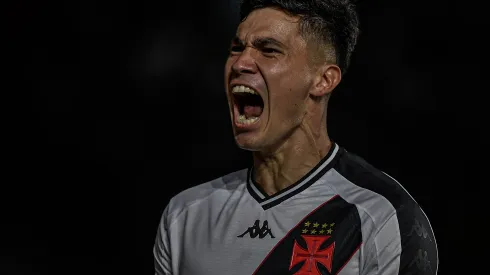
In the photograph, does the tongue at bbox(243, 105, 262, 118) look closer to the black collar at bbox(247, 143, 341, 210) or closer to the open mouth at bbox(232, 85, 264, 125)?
the open mouth at bbox(232, 85, 264, 125)

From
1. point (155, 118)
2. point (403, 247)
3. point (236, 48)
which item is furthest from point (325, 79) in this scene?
point (155, 118)

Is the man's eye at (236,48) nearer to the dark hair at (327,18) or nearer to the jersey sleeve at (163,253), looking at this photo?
the dark hair at (327,18)

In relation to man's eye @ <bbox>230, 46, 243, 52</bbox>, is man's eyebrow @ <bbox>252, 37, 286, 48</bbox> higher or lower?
higher

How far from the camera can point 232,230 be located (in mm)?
2771

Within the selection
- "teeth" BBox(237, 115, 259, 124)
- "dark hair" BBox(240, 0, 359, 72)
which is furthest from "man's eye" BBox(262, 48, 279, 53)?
"teeth" BBox(237, 115, 259, 124)

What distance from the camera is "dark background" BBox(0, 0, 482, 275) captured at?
4.12 meters

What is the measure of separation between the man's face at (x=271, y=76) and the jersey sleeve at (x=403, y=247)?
1.59ft

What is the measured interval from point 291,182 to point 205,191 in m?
0.36

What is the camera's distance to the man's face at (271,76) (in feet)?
8.98

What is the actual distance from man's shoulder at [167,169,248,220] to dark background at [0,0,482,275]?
4.39 feet

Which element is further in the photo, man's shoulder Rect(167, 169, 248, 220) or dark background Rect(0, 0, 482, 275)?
dark background Rect(0, 0, 482, 275)

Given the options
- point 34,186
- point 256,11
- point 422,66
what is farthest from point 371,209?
point 34,186

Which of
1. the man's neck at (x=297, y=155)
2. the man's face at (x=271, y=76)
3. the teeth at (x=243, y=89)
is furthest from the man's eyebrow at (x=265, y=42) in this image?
the man's neck at (x=297, y=155)

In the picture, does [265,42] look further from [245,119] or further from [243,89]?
[245,119]
